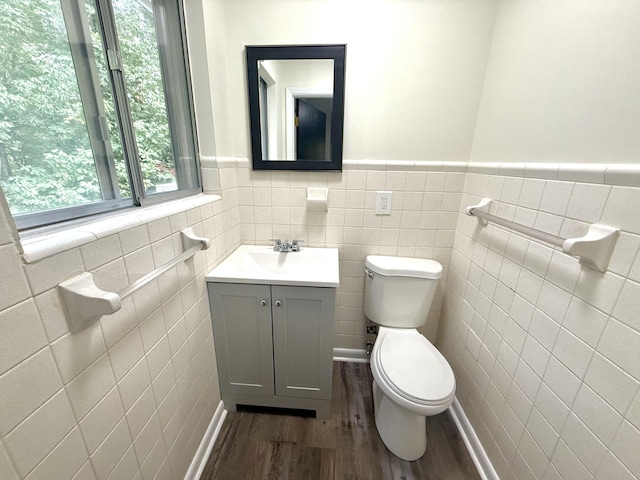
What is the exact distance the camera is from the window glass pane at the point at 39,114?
584 mm

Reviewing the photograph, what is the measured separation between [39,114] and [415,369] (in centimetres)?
159

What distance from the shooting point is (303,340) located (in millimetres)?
1309

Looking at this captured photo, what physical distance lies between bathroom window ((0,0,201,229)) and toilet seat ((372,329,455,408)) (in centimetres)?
125

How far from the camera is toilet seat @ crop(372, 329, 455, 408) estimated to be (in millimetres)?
1089

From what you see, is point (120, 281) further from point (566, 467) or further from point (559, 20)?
point (559, 20)

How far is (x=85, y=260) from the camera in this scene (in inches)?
24.3

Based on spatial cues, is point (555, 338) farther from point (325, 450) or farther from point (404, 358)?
point (325, 450)

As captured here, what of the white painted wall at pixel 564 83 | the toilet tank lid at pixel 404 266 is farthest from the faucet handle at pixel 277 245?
the white painted wall at pixel 564 83

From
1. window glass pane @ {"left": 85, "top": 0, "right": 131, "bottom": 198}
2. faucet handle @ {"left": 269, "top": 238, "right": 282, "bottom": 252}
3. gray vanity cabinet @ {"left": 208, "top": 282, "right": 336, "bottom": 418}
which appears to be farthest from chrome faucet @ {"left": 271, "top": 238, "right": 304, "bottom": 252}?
window glass pane @ {"left": 85, "top": 0, "right": 131, "bottom": 198}

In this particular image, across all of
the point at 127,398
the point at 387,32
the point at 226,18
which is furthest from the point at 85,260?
the point at 387,32

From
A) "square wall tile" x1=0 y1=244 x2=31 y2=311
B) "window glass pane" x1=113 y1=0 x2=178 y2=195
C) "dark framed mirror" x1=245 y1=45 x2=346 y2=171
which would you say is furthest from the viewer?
"dark framed mirror" x1=245 y1=45 x2=346 y2=171

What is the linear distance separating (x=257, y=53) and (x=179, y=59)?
400 mm

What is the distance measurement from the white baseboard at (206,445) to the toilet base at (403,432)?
88cm

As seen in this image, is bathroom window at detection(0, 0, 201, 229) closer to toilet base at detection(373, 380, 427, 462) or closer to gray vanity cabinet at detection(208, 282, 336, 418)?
gray vanity cabinet at detection(208, 282, 336, 418)
